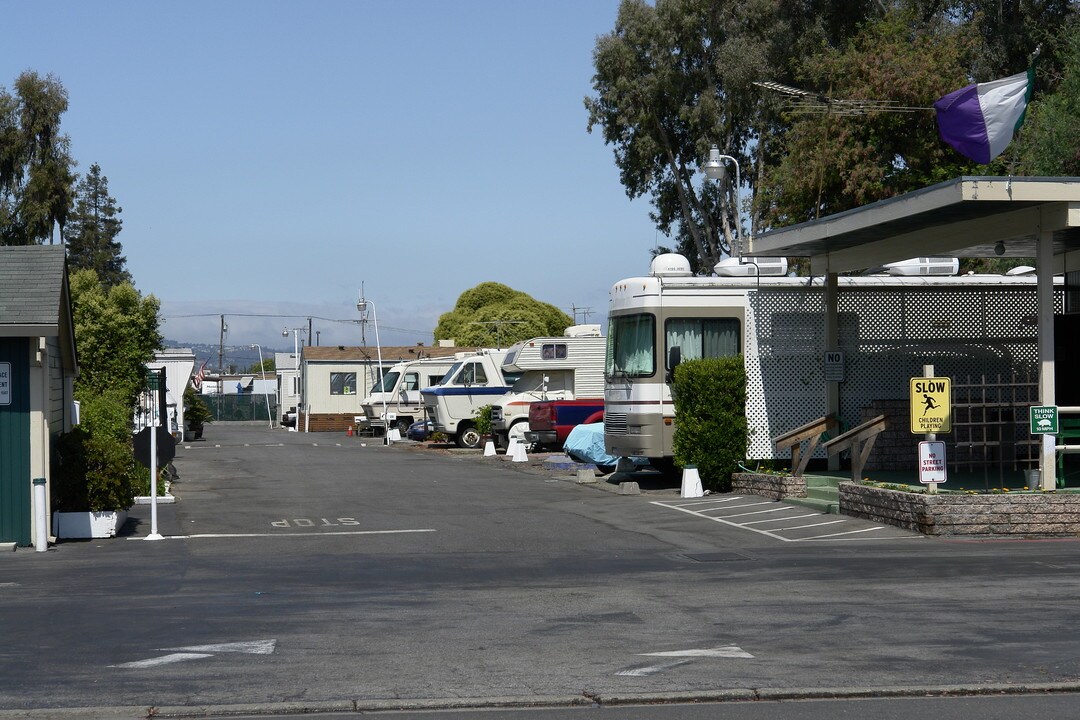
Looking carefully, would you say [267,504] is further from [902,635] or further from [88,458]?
[902,635]

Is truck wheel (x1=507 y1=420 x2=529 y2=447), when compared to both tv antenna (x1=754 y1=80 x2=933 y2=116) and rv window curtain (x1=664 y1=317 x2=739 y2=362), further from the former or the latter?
rv window curtain (x1=664 y1=317 x2=739 y2=362)

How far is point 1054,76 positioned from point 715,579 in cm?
2803

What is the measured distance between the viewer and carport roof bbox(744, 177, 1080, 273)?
47.5 feet

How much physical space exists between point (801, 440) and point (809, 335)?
2477 millimetres

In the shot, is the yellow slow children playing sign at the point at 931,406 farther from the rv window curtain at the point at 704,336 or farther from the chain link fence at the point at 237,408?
the chain link fence at the point at 237,408

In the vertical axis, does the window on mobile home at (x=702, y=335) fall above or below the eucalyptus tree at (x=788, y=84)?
below

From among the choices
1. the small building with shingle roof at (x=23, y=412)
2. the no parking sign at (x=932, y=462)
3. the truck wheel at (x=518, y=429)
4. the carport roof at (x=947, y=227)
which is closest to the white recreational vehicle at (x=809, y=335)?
the carport roof at (x=947, y=227)

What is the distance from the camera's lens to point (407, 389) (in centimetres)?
4534

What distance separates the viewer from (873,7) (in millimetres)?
37219

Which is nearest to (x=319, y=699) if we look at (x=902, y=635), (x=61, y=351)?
(x=902, y=635)

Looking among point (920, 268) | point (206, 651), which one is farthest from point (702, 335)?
point (206, 651)

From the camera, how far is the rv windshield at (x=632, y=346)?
20.9 meters

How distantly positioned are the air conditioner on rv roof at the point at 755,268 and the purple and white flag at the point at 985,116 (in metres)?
5.03

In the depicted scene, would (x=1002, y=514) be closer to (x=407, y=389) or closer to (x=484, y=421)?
(x=484, y=421)
